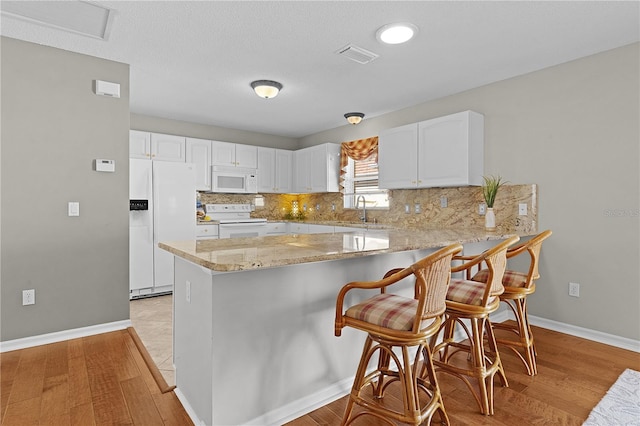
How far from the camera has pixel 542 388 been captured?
216 cm

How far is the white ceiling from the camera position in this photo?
2305 millimetres

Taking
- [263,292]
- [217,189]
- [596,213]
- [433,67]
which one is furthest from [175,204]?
[596,213]

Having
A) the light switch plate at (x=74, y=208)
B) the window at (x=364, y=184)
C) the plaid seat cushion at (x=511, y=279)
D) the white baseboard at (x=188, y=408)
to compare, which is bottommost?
the white baseboard at (x=188, y=408)

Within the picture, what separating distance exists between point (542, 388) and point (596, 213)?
1.68m

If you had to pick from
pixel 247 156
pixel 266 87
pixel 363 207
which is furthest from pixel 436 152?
pixel 247 156

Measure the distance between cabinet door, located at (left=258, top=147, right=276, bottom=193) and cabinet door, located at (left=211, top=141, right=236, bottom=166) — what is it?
0.48 metres

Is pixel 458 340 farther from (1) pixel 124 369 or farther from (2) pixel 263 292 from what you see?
(1) pixel 124 369

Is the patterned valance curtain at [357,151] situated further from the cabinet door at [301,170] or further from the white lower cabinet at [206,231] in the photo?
the white lower cabinet at [206,231]

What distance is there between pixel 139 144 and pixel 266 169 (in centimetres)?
200

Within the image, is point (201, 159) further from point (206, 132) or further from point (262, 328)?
point (262, 328)

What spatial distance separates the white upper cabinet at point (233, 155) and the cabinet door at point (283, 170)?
16.9 inches

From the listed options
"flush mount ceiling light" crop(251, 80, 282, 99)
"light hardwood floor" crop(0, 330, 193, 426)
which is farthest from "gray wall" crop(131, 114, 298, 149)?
"light hardwood floor" crop(0, 330, 193, 426)

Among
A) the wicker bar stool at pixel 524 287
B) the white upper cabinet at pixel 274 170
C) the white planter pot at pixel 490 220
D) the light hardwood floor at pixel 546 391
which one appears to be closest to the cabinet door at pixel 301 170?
the white upper cabinet at pixel 274 170

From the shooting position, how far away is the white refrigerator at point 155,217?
406 cm
